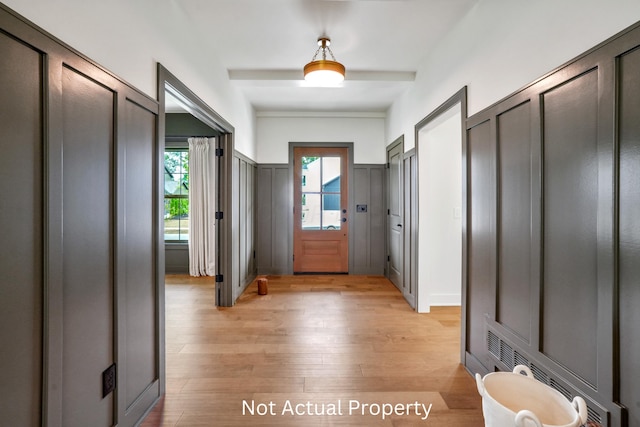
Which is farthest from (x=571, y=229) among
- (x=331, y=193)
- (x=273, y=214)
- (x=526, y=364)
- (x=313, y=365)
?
(x=273, y=214)

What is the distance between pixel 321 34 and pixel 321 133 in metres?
2.52

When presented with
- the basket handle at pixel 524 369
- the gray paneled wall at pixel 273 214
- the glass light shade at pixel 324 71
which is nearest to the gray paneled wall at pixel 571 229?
the basket handle at pixel 524 369

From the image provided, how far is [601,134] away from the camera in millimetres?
1242

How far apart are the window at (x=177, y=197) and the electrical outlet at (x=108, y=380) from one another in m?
4.08

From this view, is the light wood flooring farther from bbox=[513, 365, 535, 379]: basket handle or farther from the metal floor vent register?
bbox=[513, 365, 535, 379]: basket handle

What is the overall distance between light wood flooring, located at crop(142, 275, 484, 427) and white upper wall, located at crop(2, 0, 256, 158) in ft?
6.31

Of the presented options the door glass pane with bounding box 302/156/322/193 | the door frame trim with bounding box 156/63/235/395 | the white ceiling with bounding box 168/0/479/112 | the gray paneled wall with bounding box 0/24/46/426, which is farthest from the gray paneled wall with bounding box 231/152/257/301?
the gray paneled wall with bounding box 0/24/46/426

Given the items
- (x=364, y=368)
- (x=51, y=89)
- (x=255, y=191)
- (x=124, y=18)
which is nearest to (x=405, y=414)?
(x=364, y=368)

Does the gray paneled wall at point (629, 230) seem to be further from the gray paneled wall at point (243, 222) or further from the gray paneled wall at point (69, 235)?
the gray paneled wall at point (243, 222)

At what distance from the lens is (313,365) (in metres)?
2.37

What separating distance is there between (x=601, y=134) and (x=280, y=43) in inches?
101

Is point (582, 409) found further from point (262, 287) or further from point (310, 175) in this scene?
point (310, 175)

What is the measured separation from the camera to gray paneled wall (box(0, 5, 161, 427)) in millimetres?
1040

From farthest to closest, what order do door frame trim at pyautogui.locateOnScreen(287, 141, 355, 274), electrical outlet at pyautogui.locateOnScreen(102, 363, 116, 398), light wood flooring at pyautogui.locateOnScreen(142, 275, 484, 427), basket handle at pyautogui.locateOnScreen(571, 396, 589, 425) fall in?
door frame trim at pyautogui.locateOnScreen(287, 141, 355, 274)
light wood flooring at pyautogui.locateOnScreen(142, 275, 484, 427)
electrical outlet at pyautogui.locateOnScreen(102, 363, 116, 398)
basket handle at pyautogui.locateOnScreen(571, 396, 589, 425)
